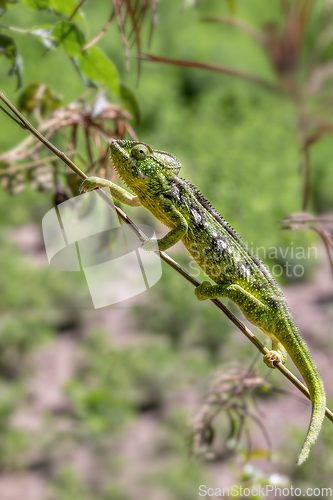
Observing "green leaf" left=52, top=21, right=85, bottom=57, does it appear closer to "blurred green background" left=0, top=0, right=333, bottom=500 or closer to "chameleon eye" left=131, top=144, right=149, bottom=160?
"blurred green background" left=0, top=0, right=333, bottom=500

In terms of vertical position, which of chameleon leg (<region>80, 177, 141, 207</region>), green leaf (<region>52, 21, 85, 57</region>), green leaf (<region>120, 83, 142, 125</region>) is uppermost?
green leaf (<region>120, 83, 142, 125</region>)

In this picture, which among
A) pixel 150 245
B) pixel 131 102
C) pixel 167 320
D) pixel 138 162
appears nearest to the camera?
pixel 150 245

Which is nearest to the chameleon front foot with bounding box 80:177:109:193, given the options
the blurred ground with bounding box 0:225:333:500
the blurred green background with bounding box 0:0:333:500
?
the blurred green background with bounding box 0:0:333:500

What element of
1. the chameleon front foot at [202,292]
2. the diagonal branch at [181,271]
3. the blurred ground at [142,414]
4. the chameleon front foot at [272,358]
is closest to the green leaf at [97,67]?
the diagonal branch at [181,271]

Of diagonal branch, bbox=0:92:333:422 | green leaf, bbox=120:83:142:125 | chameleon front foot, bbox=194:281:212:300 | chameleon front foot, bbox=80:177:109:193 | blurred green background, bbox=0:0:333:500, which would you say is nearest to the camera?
diagonal branch, bbox=0:92:333:422

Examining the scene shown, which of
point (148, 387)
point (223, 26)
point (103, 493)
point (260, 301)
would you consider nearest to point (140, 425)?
point (148, 387)

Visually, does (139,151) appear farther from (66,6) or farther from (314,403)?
(314,403)

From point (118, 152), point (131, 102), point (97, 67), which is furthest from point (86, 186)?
point (131, 102)
